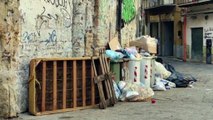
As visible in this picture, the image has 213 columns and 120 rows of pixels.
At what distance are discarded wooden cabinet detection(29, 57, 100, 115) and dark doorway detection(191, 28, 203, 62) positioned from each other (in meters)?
21.0

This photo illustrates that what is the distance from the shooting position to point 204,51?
28.4 metres

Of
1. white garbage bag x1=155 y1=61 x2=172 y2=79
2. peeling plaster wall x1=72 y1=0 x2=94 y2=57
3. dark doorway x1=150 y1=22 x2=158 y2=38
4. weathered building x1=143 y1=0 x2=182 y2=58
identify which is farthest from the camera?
dark doorway x1=150 y1=22 x2=158 y2=38

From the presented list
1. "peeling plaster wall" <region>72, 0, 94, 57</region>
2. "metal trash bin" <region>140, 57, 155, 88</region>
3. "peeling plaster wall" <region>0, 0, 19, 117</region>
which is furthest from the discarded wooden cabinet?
"metal trash bin" <region>140, 57, 155, 88</region>

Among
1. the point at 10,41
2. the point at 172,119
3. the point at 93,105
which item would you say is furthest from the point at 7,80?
the point at 172,119

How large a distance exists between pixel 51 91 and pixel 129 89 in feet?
7.43

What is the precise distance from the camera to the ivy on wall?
12958 millimetres

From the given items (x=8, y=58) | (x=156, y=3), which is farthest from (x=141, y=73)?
(x=156, y=3)

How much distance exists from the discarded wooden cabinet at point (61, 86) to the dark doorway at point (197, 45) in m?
21.0

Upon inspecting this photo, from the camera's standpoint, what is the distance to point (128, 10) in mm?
13477

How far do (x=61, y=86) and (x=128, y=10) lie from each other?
18.4 ft

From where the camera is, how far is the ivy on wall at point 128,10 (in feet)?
42.5

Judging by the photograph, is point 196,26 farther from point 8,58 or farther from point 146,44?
point 8,58

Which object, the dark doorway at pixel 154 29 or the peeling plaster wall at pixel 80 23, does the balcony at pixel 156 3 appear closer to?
the dark doorway at pixel 154 29

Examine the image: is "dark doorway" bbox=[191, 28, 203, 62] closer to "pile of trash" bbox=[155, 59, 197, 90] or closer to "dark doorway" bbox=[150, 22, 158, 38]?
"dark doorway" bbox=[150, 22, 158, 38]
